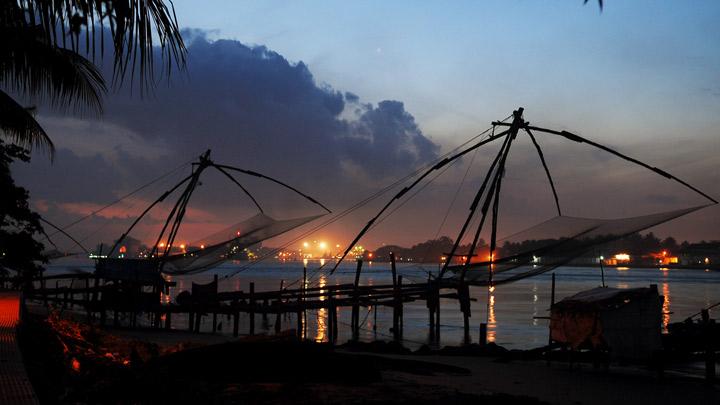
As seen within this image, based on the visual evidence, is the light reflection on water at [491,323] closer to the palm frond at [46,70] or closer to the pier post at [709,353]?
the pier post at [709,353]

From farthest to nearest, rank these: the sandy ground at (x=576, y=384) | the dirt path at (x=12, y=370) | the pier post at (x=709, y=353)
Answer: the pier post at (x=709, y=353) < the sandy ground at (x=576, y=384) < the dirt path at (x=12, y=370)

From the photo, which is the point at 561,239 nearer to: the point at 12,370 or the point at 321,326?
the point at 12,370

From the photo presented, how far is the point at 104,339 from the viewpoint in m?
9.46

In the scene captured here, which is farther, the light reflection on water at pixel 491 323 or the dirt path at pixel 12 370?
the light reflection on water at pixel 491 323

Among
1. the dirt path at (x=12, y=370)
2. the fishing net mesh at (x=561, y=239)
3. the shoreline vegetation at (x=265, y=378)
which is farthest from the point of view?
the fishing net mesh at (x=561, y=239)

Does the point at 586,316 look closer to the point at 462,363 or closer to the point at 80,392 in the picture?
the point at 462,363

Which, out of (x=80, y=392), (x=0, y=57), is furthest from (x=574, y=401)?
(x=0, y=57)

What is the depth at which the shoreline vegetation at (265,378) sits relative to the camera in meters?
5.74

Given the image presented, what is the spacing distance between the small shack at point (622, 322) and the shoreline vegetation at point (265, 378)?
50 cm

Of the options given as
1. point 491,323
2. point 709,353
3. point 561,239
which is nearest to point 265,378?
point 709,353

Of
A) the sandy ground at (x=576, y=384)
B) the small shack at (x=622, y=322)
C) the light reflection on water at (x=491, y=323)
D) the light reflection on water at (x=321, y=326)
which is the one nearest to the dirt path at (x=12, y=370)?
the sandy ground at (x=576, y=384)

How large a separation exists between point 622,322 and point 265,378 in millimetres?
5763

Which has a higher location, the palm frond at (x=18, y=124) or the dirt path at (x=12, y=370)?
the palm frond at (x=18, y=124)

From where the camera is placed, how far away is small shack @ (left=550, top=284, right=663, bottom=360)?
975cm
